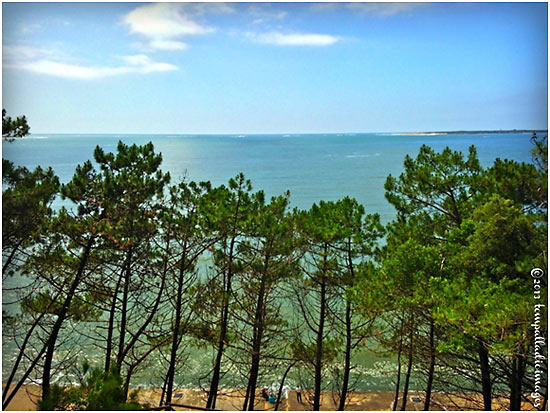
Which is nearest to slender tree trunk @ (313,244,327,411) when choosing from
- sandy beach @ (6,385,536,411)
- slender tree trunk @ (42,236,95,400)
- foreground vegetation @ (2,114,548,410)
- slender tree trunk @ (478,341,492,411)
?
foreground vegetation @ (2,114,548,410)

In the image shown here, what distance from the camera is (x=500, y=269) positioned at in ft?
10.1

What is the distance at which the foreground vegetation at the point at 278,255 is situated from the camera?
10.1ft

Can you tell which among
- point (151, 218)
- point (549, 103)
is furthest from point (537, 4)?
point (151, 218)

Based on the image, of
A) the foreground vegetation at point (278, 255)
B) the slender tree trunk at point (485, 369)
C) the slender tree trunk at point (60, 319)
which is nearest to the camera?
the foreground vegetation at point (278, 255)

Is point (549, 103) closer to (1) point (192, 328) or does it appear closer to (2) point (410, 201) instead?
(2) point (410, 201)

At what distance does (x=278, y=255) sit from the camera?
14.9 feet

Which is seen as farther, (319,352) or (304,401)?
(304,401)

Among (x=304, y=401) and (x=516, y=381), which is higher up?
(x=516, y=381)

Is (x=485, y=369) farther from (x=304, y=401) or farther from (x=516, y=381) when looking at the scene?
(x=304, y=401)

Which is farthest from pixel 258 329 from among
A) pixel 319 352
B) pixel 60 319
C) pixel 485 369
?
pixel 485 369

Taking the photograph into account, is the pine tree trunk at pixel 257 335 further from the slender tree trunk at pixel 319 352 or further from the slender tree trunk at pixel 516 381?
the slender tree trunk at pixel 516 381

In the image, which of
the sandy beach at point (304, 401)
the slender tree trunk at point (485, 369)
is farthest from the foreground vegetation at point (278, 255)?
the sandy beach at point (304, 401)

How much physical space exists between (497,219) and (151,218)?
289 cm

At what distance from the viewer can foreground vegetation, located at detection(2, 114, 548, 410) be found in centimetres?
307
